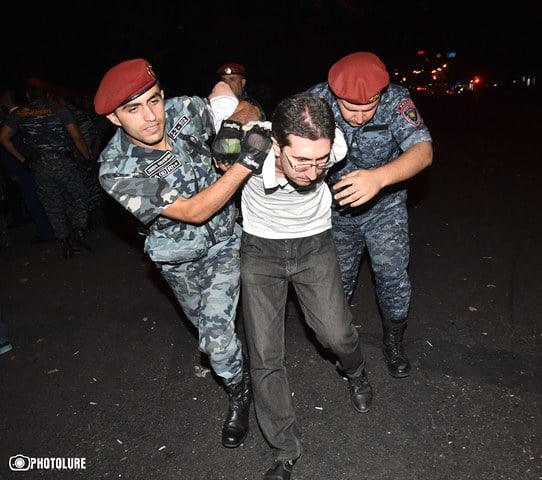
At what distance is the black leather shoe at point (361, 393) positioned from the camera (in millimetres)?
3047

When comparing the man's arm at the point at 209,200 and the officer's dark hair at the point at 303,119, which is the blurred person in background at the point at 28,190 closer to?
the man's arm at the point at 209,200

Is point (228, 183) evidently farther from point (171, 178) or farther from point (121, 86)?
point (121, 86)

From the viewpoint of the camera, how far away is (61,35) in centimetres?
2012

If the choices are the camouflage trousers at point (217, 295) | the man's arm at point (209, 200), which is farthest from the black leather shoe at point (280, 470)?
the man's arm at point (209, 200)

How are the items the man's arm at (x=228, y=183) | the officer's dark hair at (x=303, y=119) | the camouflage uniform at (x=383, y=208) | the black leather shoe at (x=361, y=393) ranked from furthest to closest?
the black leather shoe at (x=361, y=393), the camouflage uniform at (x=383, y=208), the man's arm at (x=228, y=183), the officer's dark hair at (x=303, y=119)

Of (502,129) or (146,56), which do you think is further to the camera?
(146,56)

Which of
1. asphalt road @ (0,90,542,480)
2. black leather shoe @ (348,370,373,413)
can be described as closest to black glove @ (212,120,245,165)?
black leather shoe @ (348,370,373,413)

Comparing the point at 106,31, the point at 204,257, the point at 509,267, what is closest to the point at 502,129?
the point at 509,267

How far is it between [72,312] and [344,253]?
120 inches

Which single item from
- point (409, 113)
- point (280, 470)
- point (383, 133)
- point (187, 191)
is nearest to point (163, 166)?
point (187, 191)

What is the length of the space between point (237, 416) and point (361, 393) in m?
0.82

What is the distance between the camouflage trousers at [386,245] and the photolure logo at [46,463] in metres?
2.20

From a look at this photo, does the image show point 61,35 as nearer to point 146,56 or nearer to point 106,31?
point 106,31

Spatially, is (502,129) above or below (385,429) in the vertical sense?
below
